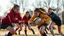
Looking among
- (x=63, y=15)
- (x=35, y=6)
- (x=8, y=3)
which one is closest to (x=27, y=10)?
(x=35, y=6)

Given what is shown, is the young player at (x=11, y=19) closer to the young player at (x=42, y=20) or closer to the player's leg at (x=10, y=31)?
the player's leg at (x=10, y=31)

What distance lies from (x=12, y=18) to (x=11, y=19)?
2cm

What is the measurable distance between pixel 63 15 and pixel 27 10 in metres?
0.40

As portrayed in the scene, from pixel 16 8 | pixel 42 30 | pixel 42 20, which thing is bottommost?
pixel 42 30

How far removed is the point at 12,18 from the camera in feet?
6.53

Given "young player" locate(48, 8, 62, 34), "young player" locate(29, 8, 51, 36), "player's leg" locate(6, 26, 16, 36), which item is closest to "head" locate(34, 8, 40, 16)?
"young player" locate(29, 8, 51, 36)

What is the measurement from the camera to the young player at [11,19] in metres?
1.98

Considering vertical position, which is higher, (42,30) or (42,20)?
(42,20)

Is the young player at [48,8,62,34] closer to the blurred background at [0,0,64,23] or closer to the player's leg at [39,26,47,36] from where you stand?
the blurred background at [0,0,64,23]

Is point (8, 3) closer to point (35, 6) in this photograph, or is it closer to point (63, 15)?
point (35, 6)

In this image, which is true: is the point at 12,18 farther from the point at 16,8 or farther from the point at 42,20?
the point at 42,20

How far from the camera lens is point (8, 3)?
201 centimetres

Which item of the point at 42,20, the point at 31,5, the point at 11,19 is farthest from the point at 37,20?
the point at 11,19

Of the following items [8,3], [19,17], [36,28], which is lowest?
[36,28]
